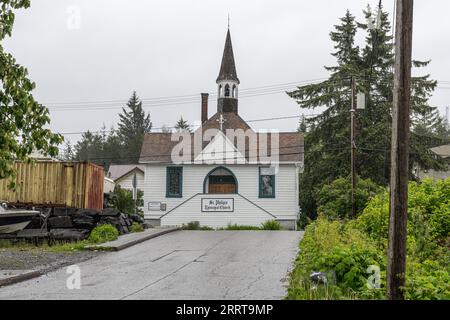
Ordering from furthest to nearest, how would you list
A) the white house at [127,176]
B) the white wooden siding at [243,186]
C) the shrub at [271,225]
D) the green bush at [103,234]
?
the white house at [127,176] < the white wooden siding at [243,186] < the shrub at [271,225] < the green bush at [103,234]

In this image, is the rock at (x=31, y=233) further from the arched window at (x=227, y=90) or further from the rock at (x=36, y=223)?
the arched window at (x=227, y=90)

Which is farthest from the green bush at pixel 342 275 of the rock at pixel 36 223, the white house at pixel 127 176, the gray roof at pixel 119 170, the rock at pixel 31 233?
the gray roof at pixel 119 170

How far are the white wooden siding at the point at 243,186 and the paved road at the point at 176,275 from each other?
17.1 m

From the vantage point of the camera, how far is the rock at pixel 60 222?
23375 millimetres

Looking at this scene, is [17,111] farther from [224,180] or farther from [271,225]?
[224,180]

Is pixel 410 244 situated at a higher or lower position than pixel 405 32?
lower

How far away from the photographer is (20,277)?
13250 millimetres

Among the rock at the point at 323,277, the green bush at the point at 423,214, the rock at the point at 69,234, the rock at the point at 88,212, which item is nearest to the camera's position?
the rock at the point at 323,277

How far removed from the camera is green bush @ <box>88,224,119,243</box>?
862 inches

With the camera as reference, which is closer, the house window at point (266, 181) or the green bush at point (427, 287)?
the green bush at point (427, 287)
